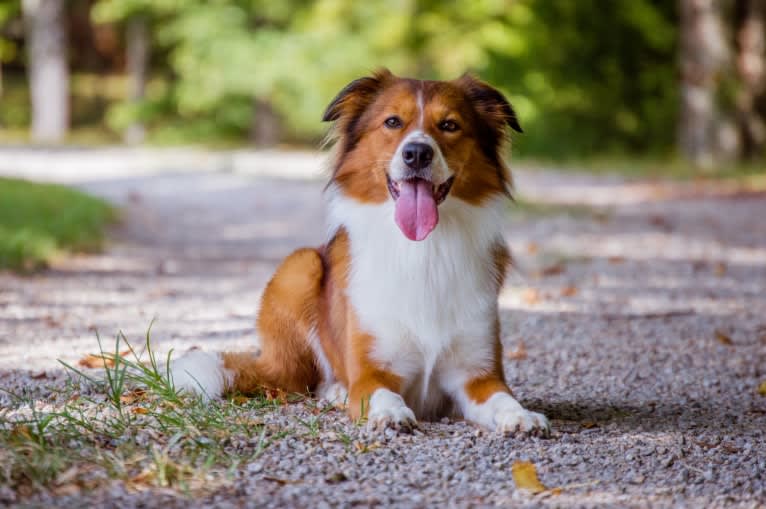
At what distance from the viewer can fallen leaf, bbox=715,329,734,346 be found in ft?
19.0

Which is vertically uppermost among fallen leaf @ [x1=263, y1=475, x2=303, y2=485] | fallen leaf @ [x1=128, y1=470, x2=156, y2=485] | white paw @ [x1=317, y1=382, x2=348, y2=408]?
fallen leaf @ [x1=128, y1=470, x2=156, y2=485]

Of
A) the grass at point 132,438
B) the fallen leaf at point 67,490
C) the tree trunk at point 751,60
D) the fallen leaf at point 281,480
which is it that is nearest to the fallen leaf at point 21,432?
the grass at point 132,438

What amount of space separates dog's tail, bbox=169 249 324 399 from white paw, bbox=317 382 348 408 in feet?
0.22

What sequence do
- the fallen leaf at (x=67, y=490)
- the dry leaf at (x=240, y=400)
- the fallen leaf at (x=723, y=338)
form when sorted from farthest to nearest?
the fallen leaf at (x=723, y=338) → the dry leaf at (x=240, y=400) → the fallen leaf at (x=67, y=490)

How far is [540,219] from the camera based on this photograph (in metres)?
11.0

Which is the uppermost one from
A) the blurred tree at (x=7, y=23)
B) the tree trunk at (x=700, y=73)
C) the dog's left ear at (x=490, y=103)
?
the blurred tree at (x=7, y=23)

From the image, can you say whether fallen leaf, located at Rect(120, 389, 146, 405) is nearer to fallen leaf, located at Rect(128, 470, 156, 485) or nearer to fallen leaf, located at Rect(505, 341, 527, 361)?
fallen leaf, located at Rect(128, 470, 156, 485)

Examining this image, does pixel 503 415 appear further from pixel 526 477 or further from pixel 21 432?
pixel 21 432

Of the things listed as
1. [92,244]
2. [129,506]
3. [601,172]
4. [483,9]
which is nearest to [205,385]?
[129,506]

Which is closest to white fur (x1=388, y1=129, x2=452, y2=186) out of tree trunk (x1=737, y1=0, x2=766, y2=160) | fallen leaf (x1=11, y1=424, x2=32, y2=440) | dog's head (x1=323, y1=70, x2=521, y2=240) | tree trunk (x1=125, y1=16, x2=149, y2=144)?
dog's head (x1=323, y1=70, x2=521, y2=240)

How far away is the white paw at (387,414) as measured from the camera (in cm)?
357

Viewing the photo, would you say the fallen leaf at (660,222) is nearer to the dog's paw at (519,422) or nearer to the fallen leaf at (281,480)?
the dog's paw at (519,422)

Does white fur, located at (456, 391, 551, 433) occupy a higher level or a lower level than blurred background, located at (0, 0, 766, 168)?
lower

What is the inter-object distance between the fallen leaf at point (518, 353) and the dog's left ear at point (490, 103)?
1.57 metres
